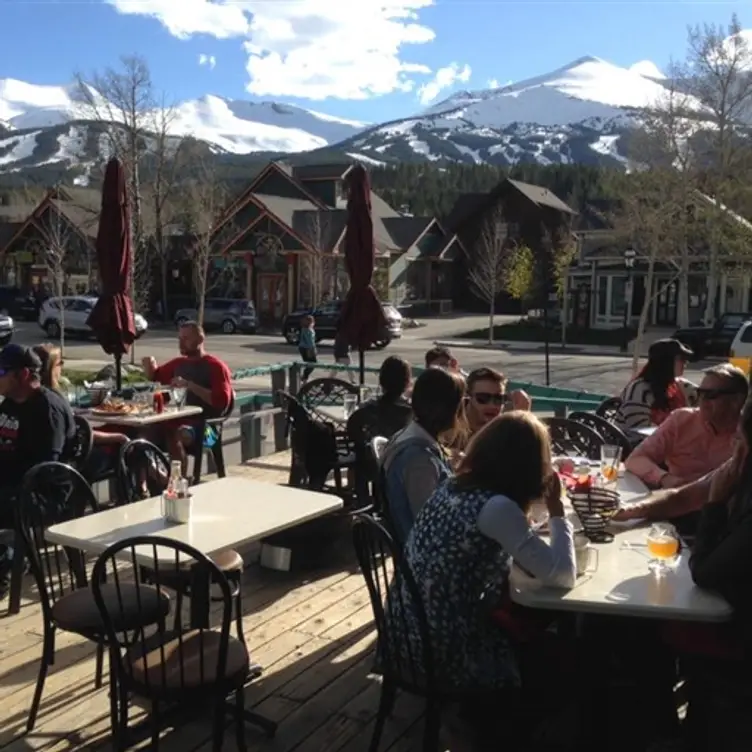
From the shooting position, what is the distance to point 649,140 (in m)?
28.4

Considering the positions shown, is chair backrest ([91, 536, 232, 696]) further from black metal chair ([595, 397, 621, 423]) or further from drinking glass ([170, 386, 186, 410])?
black metal chair ([595, 397, 621, 423])

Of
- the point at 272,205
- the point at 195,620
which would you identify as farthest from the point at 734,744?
the point at 272,205

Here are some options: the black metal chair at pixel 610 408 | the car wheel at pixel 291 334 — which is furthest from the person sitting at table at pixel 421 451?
the car wheel at pixel 291 334

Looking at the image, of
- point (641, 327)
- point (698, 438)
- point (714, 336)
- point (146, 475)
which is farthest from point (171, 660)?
point (714, 336)

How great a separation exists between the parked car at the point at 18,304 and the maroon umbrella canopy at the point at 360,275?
31654mm

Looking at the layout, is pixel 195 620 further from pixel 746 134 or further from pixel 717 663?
pixel 746 134

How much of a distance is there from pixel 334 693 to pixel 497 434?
167 cm

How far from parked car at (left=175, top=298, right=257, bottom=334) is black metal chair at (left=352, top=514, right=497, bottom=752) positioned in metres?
30.2

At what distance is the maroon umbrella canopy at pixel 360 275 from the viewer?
25.3 ft

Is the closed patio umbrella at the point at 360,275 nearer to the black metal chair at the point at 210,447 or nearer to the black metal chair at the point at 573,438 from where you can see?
the black metal chair at the point at 210,447

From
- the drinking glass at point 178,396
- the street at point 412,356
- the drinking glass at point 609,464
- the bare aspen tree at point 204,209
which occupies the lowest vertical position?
the street at point 412,356

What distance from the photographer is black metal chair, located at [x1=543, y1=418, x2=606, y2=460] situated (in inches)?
207

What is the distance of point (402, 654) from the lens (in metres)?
2.85

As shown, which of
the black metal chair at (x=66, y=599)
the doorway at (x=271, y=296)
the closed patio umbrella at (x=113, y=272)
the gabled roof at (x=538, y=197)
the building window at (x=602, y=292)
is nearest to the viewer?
the black metal chair at (x=66, y=599)
